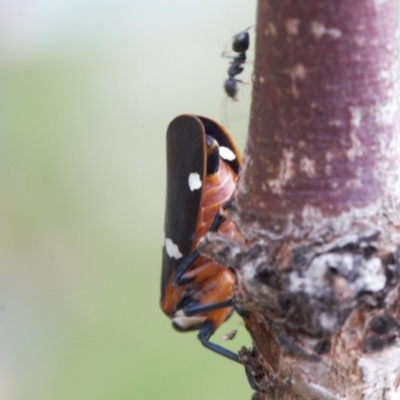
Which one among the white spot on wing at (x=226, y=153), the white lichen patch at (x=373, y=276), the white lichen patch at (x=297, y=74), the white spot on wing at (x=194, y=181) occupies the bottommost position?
the white spot on wing at (x=194, y=181)

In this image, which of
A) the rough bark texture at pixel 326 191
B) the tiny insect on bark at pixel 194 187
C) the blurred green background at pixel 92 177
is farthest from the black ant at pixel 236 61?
the rough bark texture at pixel 326 191

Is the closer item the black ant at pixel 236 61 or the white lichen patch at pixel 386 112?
the white lichen patch at pixel 386 112

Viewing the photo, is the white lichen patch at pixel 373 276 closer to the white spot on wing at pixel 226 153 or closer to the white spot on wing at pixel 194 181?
the white spot on wing at pixel 194 181

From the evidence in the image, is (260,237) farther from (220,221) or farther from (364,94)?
(220,221)

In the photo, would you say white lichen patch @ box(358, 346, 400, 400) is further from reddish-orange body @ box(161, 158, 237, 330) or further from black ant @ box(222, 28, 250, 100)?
black ant @ box(222, 28, 250, 100)

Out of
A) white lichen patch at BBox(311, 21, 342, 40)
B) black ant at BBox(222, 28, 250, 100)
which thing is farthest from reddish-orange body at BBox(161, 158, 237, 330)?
white lichen patch at BBox(311, 21, 342, 40)

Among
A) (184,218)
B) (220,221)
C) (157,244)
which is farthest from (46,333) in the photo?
(220,221)
